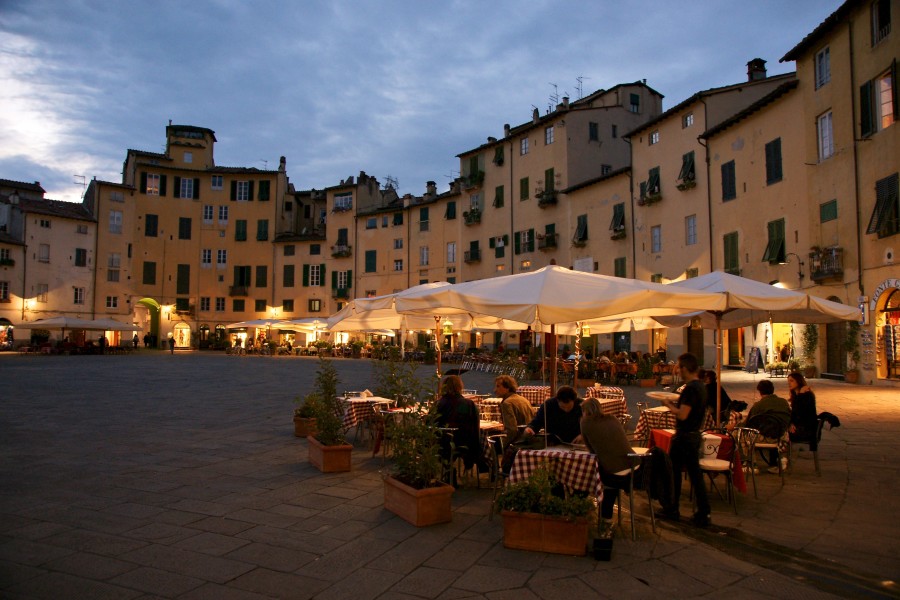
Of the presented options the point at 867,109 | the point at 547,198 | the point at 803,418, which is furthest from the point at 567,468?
the point at 547,198

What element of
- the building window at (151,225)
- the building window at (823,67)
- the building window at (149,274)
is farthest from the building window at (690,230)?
the building window at (151,225)

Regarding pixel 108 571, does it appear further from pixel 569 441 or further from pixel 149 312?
pixel 149 312

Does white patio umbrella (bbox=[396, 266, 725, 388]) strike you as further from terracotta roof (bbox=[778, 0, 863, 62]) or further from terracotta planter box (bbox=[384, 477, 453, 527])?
terracotta roof (bbox=[778, 0, 863, 62])

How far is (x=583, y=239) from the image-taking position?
33.9 meters

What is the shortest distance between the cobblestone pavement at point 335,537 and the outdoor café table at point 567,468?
0.53 m

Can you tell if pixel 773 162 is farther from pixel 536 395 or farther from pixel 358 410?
pixel 358 410

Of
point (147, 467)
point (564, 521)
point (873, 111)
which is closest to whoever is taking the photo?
point (564, 521)

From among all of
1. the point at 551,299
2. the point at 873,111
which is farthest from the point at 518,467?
the point at 873,111

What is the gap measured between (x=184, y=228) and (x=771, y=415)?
168ft

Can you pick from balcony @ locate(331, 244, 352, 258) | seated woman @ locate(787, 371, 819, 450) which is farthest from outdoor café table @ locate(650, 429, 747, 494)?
balcony @ locate(331, 244, 352, 258)

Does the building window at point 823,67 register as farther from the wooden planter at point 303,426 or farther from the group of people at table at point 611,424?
the wooden planter at point 303,426

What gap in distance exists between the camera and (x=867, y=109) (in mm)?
18016

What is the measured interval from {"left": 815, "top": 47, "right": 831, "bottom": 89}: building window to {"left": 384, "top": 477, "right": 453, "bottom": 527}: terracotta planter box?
20.7 metres

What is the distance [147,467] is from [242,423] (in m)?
3.76
